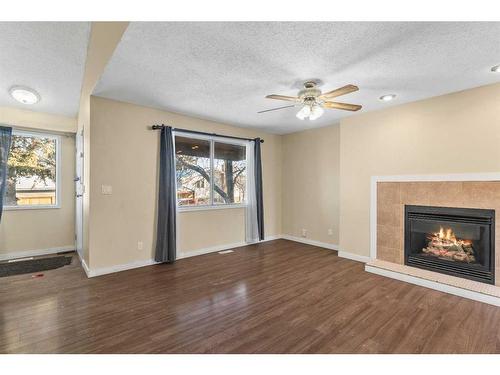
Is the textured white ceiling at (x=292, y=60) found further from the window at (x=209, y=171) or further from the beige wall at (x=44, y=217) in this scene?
the beige wall at (x=44, y=217)

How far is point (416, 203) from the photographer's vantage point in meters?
3.48

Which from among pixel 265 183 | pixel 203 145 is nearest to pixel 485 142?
pixel 265 183

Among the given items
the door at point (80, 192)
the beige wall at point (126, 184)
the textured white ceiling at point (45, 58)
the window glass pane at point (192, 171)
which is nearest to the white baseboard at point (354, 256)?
the beige wall at point (126, 184)

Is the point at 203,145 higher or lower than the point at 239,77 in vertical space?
lower

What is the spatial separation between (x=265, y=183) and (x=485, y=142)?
3.71m

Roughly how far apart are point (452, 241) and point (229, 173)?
150 inches

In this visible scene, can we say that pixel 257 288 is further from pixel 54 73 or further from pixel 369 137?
pixel 54 73

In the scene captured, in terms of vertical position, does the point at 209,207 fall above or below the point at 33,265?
above

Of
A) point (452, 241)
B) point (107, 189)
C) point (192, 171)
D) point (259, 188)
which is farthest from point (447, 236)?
point (107, 189)

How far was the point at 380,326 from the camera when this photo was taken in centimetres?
216

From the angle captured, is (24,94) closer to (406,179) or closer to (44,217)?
(44,217)

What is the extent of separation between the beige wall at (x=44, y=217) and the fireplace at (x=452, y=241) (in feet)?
19.9

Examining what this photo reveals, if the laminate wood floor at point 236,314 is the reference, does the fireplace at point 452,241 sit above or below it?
above

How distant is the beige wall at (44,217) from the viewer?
4180mm
